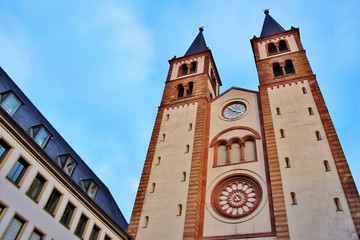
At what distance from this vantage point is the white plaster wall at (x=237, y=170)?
76.0 ft

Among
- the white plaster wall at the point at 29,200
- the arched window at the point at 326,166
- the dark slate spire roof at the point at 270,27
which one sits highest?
the dark slate spire roof at the point at 270,27

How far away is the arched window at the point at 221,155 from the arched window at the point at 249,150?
5.50ft

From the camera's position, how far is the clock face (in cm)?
3142

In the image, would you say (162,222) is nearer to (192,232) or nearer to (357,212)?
(192,232)

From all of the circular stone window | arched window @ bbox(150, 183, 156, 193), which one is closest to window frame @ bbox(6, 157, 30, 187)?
arched window @ bbox(150, 183, 156, 193)

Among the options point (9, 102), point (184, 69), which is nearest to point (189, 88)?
point (184, 69)

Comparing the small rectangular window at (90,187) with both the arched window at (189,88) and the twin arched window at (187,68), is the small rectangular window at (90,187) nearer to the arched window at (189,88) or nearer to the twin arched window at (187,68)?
the arched window at (189,88)

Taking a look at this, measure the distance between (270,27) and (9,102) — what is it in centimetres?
3167

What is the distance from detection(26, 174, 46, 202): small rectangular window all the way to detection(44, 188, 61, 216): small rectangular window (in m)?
0.81

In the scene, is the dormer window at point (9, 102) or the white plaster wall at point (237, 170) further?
the white plaster wall at point (237, 170)

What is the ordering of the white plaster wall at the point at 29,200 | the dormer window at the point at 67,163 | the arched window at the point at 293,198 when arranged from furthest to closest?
the dormer window at the point at 67,163
the arched window at the point at 293,198
the white plaster wall at the point at 29,200

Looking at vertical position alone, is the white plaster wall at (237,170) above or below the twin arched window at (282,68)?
below

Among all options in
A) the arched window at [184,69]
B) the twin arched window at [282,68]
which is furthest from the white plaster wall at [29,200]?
the arched window at [184,69]

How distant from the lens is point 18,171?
18578 mm
